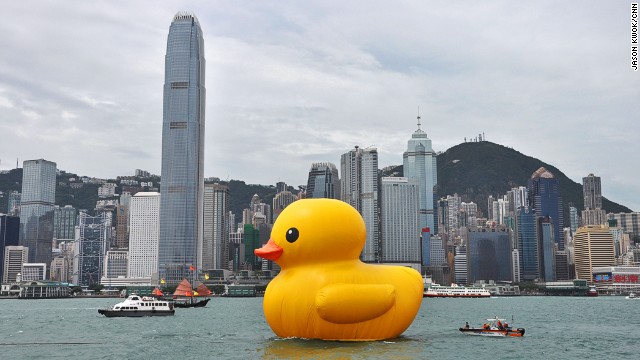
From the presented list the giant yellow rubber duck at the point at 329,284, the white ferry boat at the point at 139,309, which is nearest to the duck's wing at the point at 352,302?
the giant yellow rubber duck at the point at 329,284

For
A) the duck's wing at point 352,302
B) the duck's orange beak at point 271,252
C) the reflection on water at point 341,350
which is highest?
the duck's orange beak at point 271,252

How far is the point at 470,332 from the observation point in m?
50.5

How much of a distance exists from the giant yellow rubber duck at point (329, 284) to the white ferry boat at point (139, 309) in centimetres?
4974

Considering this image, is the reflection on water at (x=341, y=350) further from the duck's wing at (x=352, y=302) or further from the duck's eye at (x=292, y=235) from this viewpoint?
the duck's eye at (x=292, y=235)

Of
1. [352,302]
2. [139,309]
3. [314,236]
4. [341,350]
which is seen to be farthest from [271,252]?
[139,309]

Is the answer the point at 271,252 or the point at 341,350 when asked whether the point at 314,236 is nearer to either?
the point at 271,252

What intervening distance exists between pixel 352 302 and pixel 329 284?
4.69 feet

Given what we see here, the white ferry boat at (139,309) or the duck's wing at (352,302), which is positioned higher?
the duck's wing at (352,302)

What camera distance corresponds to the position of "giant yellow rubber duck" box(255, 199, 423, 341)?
110 feet

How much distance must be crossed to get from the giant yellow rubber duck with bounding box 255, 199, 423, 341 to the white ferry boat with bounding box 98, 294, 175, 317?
4974 cm

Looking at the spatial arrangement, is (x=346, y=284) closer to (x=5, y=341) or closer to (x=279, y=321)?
(x=279, y=321)

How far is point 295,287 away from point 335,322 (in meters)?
2.52

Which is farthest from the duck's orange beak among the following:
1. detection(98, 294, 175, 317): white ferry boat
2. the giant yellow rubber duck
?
detection(98, 294, 175, 317): white ferry boat

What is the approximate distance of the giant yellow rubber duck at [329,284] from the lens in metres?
33.6
